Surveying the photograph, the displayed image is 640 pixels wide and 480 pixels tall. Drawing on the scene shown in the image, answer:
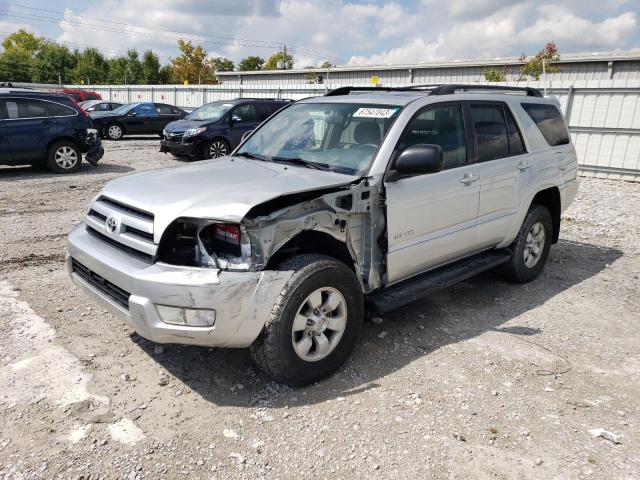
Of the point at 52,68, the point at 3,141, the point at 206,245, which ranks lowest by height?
the point at 3,141

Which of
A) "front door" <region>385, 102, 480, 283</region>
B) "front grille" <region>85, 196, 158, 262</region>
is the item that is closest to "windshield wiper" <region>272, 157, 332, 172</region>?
"front door" <region>385, 102, 480, 283</region>

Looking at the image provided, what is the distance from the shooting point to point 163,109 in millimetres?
20031

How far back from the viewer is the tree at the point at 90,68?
202 ft

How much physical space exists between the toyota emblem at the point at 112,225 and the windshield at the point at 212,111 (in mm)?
10784

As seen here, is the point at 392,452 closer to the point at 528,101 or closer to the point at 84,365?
the point at 84,365

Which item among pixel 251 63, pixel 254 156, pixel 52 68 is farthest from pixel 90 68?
pixel 254 156

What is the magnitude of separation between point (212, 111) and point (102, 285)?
11567mm

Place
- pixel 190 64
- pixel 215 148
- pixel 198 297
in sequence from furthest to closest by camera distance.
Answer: pixel 190 64
pixel 215 148
pixel 198 297

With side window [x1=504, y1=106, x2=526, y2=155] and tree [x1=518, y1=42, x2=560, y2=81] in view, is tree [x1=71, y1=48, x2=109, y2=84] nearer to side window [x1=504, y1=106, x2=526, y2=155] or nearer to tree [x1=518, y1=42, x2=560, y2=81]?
tree [x1=518, y1=42, x2=560, y2=81]

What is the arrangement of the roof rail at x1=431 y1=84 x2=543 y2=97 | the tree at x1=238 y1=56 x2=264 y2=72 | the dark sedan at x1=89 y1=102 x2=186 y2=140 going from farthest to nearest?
the tree at x1=238 y1=56 x2=264 y2=72 < the dark sedan at x1=89 y1=102 x2=186 y2=140 < the roof rail at x1=431 y1=84 x2=543 y2=97

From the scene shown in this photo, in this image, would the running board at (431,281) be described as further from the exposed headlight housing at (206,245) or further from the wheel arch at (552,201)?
the exposed headlight housing at (206,245)

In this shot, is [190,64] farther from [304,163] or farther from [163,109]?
[304,163]

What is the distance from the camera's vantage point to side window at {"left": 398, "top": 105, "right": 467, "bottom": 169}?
3.98 m

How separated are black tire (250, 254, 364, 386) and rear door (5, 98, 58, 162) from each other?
9825mm
